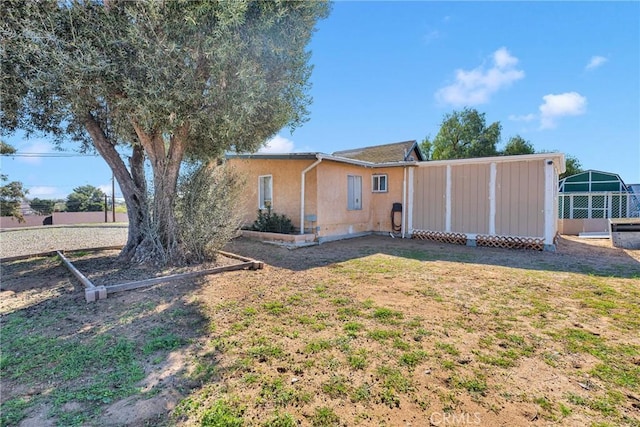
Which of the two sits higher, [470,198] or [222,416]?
[470,198]

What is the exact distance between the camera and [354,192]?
38.1 feet

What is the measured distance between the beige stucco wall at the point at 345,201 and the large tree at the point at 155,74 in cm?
→ 415

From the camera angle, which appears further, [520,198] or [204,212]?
[520,198]

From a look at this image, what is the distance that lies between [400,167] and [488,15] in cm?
554

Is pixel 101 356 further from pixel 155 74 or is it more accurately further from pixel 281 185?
pixel 281 185

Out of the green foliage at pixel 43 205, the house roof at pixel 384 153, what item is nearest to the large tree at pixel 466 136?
the house roof at pixel 384 153

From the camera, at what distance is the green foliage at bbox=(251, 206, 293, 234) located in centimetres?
1047

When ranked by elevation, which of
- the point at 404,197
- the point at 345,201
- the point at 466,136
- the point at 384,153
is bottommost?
the point at 345,201

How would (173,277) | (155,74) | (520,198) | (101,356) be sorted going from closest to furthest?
1. (101,356)
2. (155,74)
3. (173,277)
4. (520,198)

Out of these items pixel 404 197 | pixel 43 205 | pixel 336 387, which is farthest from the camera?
pixel 43 205

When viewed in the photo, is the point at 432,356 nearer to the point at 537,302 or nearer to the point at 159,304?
the point at 537,302

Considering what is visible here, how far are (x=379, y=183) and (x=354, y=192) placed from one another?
143 centimetres

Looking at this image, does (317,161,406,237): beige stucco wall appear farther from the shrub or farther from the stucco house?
the shrub

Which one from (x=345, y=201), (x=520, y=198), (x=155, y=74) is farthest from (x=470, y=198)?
(x=155, y=74)
